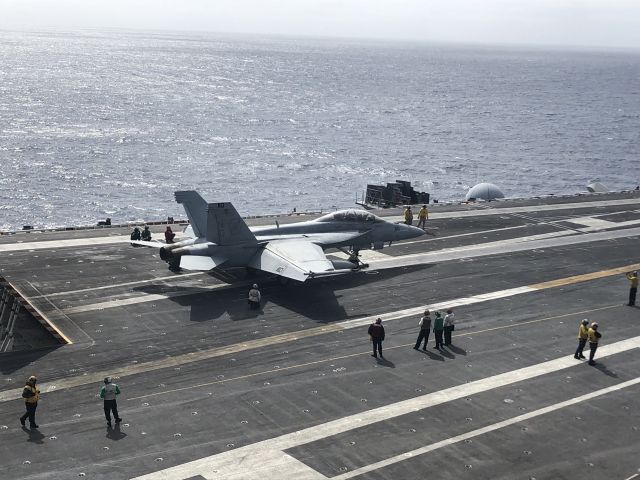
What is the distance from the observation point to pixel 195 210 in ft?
144

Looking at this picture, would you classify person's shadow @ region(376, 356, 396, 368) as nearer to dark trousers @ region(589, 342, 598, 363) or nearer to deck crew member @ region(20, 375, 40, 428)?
dark trousers @ region(589, 342, 598, 363)

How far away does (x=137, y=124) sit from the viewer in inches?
6191

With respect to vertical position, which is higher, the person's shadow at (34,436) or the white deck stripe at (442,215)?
the person's shadow at (34,436)

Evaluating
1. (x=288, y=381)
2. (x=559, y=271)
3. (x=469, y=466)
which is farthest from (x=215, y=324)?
(x=559, y=271)

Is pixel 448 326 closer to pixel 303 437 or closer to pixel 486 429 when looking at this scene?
pixel 486 429

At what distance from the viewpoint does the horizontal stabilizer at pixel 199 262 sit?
39688 millimetres

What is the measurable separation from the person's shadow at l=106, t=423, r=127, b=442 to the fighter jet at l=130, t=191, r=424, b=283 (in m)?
14.7

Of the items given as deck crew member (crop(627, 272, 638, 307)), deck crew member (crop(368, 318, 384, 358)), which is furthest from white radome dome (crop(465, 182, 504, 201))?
deck crew member (crop(368, 318, 384, 358))

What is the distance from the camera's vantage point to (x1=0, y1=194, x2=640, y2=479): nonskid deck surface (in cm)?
2408

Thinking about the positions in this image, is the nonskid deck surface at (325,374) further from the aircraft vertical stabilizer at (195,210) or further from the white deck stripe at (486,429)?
the aircraft vertical stabilizer at (195,210)

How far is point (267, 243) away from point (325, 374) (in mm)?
13398

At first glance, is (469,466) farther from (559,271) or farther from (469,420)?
(559,271)

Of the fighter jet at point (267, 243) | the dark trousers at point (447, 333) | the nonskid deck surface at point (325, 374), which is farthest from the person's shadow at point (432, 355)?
the fighter jet at point (267, 243)

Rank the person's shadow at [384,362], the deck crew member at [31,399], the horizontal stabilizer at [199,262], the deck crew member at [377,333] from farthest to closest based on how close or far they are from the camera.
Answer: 1. the horizontal stabilizer at [199,262]
2. the deck crew member at [377,333]
3. the person's shadow at [384,362]
4. the deck crew member at [31,399]
